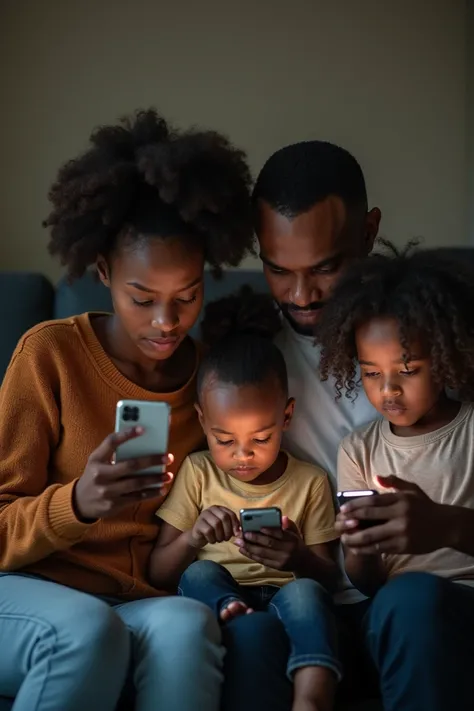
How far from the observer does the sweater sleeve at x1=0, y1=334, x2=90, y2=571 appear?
1.30 metres

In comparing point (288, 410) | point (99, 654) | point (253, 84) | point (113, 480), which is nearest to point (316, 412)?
point (288, 410)

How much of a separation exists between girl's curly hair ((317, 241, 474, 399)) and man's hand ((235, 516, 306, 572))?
1.07 feet

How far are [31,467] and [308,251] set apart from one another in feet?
1.94

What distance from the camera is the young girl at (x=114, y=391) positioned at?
1.23 metres

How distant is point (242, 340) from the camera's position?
1.57m

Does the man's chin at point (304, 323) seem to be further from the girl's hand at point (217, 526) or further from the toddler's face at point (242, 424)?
the girl's hand at point (217, 526)

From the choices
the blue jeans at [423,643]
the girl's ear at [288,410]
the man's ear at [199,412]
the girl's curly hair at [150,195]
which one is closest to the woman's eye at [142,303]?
the girl's curly hair at [150,195]

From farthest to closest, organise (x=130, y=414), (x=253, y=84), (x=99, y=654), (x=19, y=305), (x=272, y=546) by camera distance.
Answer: (x=253, y=84) < (x=19, y=305) < (x=272, y=546) < (x=130, y=414) < (x=99, y=654)

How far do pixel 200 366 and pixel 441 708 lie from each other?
70 cm

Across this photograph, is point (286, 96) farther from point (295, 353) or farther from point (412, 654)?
point (412, 654)

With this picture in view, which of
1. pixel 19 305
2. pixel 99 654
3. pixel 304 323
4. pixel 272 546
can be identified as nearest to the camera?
pixel 99 654

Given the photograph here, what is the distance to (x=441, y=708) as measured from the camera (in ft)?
3.69

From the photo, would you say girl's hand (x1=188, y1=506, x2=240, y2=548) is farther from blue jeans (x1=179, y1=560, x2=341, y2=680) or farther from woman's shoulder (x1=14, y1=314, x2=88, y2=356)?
woman's shoulder (x1=14, y1=314, x2=88, y2=356)

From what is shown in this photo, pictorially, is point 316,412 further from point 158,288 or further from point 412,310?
point 158,288
